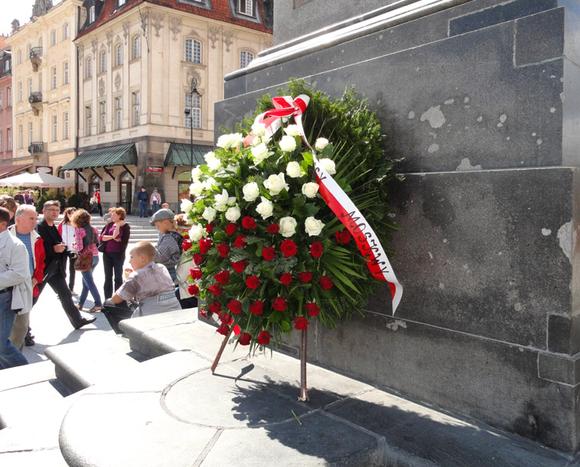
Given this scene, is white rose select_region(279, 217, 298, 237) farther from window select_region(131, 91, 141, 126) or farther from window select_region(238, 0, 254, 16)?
window select_region(238, 0, 254, 16)

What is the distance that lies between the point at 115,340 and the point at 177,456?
8.91ft

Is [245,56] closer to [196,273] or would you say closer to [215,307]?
[196,273]

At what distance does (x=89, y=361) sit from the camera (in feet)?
13.4

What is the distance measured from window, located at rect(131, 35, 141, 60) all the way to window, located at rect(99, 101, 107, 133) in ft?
13.8

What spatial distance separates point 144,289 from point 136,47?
27747mm

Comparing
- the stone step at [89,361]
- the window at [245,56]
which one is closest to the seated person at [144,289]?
the stone step at [89,361]

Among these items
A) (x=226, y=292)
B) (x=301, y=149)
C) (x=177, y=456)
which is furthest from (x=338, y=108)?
(x=177, y=456)

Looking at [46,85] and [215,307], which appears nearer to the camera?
[215,307]

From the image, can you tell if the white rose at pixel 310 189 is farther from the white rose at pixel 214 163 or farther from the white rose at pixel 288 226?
the white rose at pixel 214 163

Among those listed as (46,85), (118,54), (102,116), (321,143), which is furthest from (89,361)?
(46,85)

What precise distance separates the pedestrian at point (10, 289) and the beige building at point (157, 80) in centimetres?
2422

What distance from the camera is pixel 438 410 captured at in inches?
112

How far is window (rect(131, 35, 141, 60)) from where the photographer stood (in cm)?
2948

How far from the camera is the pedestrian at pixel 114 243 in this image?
28.2 ft
